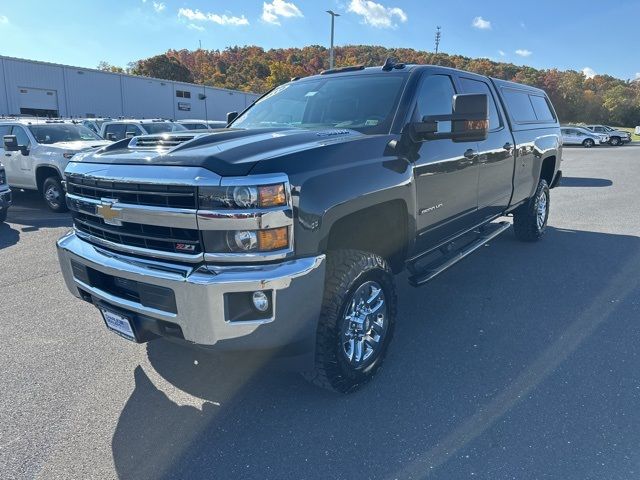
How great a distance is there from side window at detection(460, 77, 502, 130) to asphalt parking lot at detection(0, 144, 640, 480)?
1762mm

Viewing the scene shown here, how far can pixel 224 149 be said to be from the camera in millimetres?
2600

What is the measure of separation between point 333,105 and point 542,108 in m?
4.27

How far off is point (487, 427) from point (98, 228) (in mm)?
2578

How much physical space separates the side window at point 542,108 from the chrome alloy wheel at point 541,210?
1045 mm

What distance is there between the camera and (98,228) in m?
2.92

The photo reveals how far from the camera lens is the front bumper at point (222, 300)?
2311mm

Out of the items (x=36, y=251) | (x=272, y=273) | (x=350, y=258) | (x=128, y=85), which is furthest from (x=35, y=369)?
(x=128, y=85)

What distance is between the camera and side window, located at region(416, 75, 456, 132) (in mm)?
3609

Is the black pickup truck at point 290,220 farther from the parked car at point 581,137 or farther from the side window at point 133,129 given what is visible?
the parked car at point 581,137

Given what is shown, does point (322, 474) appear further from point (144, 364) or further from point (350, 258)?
point (144, 364)

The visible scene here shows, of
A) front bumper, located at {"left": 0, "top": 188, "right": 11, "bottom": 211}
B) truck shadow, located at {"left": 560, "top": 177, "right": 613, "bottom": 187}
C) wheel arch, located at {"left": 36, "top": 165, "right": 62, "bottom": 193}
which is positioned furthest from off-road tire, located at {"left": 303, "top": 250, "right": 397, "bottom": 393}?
truck shadow, located at {"left": 560, "top": 177, "right": 613, "bottom": 187}

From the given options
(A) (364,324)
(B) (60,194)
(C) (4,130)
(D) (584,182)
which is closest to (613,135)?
(D) (584,182)

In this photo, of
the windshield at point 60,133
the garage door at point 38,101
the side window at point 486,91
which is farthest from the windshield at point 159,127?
the garage door at point 38,101

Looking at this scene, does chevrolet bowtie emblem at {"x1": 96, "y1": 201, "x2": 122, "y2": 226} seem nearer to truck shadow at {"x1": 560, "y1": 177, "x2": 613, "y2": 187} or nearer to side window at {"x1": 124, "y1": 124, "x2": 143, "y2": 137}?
side window at {"x1": 124, "y1": 124, "x2": 143, "y2": 137}
